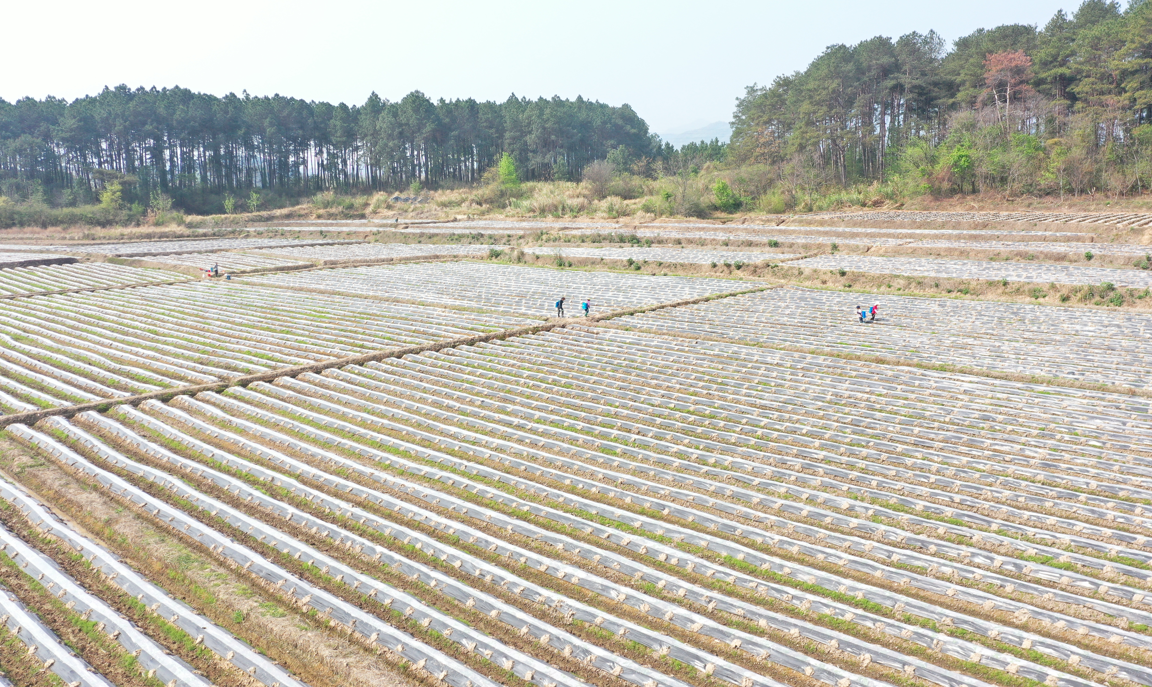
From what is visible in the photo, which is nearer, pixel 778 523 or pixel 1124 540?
pixel 1124 540

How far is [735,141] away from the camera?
7506 centimetres

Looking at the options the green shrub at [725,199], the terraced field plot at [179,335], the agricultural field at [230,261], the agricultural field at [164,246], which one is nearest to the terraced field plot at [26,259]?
the agricultural field at [164,246]

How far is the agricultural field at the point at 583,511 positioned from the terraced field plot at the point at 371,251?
2404 centimetres

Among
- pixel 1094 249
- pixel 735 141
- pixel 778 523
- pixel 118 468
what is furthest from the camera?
pixel 735 141

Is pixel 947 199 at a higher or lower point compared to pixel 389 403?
→ higher

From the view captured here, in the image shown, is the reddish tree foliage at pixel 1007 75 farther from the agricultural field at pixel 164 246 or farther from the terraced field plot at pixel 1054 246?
the agricultural field at pixel 164 246

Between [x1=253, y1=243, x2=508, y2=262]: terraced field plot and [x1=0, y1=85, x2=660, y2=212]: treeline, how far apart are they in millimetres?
36994

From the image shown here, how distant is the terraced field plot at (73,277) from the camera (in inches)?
1300

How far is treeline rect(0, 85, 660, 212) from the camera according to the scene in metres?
79.1

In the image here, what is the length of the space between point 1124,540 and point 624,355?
12259 mm

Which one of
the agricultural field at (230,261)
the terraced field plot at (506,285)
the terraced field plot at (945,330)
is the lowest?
the terraced field plot at (945,330)

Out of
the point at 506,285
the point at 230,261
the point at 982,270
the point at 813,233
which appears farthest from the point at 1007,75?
the point at 230,261

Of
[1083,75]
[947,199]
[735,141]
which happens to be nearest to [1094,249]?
[947,199]

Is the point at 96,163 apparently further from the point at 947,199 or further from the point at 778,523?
the point at 778,523
